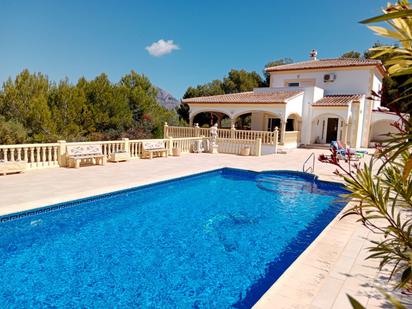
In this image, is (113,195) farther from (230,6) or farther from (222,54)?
(222,54)

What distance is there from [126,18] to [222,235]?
2470cm

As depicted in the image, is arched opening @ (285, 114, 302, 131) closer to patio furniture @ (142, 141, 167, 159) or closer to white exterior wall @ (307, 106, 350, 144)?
white exterior wall @ (307, 106, 350, 144)

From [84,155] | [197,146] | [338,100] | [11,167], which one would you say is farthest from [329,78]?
[11,167]

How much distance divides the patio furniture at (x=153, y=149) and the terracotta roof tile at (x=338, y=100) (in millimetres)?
13336

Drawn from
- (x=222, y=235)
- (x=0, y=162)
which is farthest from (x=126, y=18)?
(x=222, y=235)

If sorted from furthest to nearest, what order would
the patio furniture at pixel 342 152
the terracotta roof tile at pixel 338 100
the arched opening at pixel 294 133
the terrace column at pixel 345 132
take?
the terrace column at pixel 345 132 → the terracotta roof tile at pixel 338 100 → the arched opening at pixel 294 133 → the patio furniture at pixel 342 152

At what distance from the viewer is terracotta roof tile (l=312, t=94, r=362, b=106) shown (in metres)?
22.9

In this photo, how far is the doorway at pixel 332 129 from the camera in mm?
26797

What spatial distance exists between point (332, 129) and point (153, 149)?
17.8 m

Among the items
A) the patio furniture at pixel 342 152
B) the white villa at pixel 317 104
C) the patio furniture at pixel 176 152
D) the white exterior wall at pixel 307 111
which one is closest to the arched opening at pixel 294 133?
the white villa at pixel 317 104

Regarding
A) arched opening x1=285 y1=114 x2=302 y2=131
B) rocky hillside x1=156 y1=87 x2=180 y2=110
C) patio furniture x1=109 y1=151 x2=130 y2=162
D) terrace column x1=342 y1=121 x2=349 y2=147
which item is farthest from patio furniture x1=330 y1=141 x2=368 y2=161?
rocky hillside x1=156 y1=87 x2=180 y2=110

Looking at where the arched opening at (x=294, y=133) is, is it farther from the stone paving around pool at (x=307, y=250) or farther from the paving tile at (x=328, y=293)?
the paving tile at (x=328, y=293)

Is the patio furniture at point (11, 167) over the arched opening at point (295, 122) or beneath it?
beneath

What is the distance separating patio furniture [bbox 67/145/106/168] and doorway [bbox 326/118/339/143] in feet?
68.1
